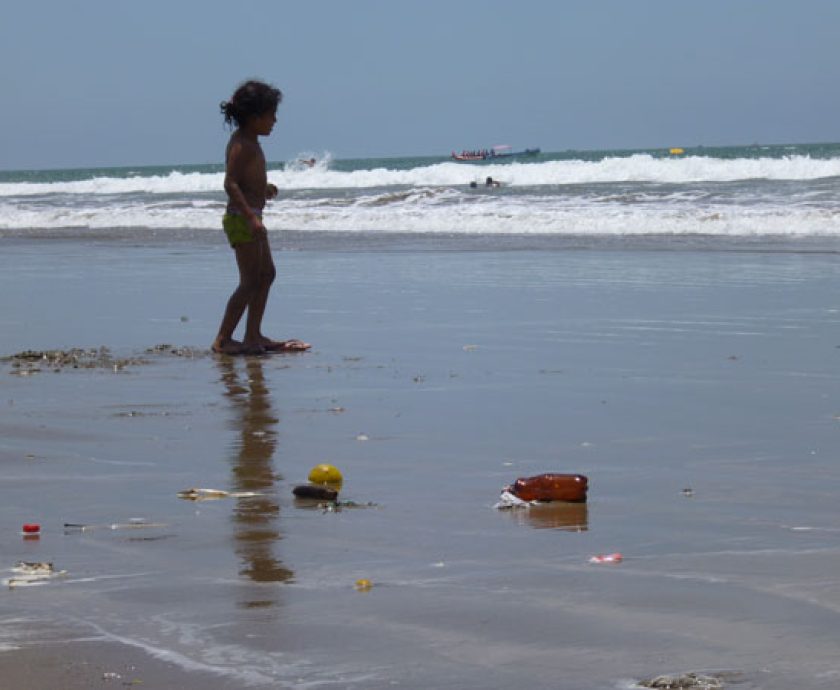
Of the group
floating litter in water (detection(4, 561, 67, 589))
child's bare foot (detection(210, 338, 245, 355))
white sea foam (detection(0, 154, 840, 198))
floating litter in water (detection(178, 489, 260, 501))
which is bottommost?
floating litter in water (detection(178, 489, 260, 501))

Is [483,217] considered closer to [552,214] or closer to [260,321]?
[552,214]

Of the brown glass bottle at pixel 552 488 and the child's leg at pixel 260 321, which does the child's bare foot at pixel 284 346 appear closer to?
the child's leg at pixel 260 321

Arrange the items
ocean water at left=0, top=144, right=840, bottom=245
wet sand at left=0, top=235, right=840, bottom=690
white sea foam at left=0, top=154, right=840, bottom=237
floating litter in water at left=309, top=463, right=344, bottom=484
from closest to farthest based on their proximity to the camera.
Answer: wet sand at left=0, top=235, right=840, bottom=690
floating litter in water at left=309, top=463, right=344, bottom=484
ocean water at left=0, top=144, right=840, bottom=245
white sea foam at left=0, top=154, right=840, bottom=237

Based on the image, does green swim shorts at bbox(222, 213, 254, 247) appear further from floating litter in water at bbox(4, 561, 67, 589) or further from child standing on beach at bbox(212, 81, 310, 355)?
floating litter in water at bbox(4, 561, 67, 589)

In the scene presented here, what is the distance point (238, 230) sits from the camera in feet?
32.9

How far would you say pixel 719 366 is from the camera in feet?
27.8

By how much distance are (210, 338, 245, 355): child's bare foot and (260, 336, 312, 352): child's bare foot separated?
15cm

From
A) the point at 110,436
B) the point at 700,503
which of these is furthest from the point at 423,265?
the point at 700,503

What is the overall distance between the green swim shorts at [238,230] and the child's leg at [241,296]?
0.11ft

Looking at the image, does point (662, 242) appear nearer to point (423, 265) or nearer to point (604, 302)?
point (423, 265)

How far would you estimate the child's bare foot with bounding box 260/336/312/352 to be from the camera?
32.1 feet

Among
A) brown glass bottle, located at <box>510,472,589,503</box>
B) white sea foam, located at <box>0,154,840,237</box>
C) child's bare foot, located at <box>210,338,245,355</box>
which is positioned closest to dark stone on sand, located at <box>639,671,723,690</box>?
brown glass bottle, located at <box>510,472,589,503</box>

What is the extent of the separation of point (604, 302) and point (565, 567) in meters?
8.14

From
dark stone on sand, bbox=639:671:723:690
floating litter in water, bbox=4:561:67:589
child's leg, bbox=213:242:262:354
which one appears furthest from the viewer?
child's leg, bbox=213:242:262:354
